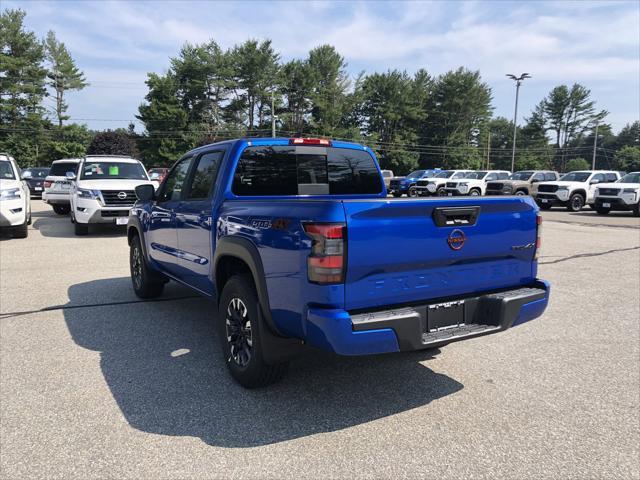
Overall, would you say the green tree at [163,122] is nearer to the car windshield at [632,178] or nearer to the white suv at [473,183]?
the white suv at [473,183]

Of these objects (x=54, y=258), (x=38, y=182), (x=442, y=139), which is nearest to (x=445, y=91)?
(x=442, y=139)

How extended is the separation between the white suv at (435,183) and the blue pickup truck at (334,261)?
23146 mm

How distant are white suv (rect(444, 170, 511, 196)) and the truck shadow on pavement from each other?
2294 centimetres

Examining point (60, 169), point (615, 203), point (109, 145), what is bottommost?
point (615, 203)

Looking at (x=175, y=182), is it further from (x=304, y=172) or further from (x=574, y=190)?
(x=574, y=190)

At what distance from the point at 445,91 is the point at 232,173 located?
268 feet

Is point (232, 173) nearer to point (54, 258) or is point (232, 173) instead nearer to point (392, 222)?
point (392, 222)

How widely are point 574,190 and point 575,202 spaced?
0.58 metres

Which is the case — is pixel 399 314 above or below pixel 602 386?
above

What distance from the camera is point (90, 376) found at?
3854mm

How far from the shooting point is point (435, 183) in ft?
93.6

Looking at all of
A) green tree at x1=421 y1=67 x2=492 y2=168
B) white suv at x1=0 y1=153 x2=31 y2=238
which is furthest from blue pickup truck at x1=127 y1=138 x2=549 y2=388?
green tree at x1=421 y1=67 x2=492 y2=168

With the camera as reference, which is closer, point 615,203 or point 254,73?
point 615,203

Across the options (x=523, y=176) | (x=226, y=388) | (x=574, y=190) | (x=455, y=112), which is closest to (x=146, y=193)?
(x=226, y=388)
